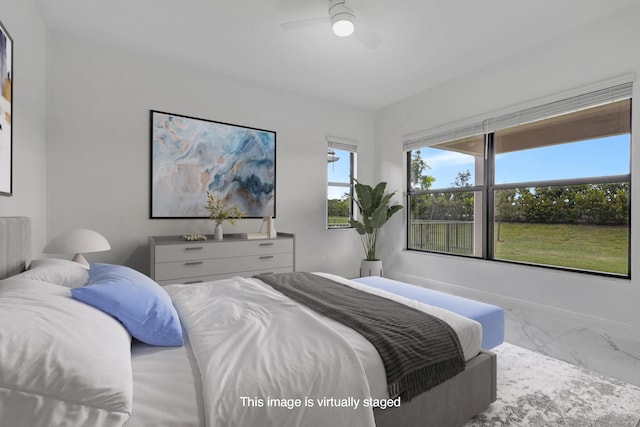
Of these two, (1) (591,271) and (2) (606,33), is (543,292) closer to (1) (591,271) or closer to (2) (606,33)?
(1) (591,271)

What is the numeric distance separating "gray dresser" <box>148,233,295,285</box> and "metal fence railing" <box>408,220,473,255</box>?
6.49 feet

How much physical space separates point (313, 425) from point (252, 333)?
0.42m

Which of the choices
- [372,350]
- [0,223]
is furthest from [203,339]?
[0,223]

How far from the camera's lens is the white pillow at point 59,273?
1.38m

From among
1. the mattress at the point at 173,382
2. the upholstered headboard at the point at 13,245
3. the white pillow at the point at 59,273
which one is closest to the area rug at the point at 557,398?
the mattress at the point at 173,382

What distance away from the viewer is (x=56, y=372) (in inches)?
28.5

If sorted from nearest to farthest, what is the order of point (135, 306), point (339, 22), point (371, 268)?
point (135, 306)
point (339, 22)
point (371, 268)

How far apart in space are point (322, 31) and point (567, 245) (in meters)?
3.13

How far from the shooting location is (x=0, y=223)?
1417mm

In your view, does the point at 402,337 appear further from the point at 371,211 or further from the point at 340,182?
the point at 340,182

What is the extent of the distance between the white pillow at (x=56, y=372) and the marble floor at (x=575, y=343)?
2.71 meters

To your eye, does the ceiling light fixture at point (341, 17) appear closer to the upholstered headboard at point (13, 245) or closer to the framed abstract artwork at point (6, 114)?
the framed abstract artwork at point (6, 114)

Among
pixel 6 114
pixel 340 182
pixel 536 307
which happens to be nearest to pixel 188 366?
pixel 6 114

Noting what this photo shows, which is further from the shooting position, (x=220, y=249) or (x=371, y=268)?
(x=371, y=268)
